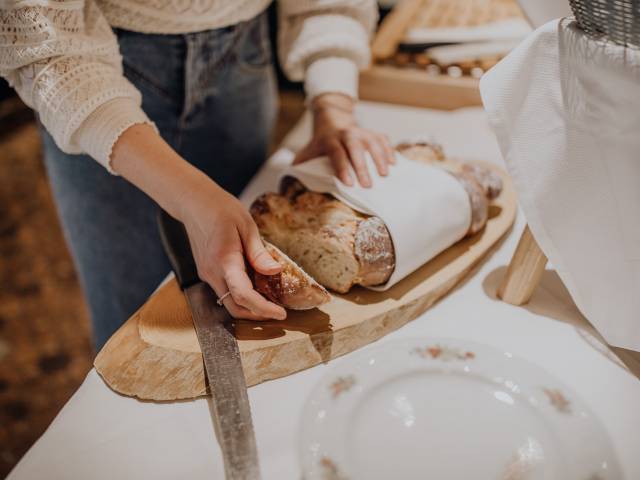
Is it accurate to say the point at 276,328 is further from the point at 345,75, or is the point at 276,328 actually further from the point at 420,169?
the point at 345,75

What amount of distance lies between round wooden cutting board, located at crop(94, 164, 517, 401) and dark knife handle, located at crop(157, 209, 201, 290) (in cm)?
4

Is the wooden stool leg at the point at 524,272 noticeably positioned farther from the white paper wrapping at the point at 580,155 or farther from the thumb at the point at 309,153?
the thumb at the point at 309,153

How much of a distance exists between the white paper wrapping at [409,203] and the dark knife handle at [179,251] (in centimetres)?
21

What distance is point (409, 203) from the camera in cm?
84

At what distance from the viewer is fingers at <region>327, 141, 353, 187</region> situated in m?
0.89

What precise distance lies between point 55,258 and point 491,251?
184 cm

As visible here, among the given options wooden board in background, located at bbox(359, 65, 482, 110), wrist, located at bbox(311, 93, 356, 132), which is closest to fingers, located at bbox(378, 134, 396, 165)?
wrist, located at bbox(311, 93, 356, 132)

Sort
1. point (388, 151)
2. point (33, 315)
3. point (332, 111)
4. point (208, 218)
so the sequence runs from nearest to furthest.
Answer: point (208, 218) → point (388, 151) → point (332, 111) → point (33, 315)

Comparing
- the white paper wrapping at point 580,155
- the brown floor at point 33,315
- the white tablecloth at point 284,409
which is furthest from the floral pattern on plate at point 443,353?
the brown floor at point 33,315

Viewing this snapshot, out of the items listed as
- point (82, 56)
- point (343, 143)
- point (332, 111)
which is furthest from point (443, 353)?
point (82, 56)

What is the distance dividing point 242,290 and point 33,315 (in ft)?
5.18

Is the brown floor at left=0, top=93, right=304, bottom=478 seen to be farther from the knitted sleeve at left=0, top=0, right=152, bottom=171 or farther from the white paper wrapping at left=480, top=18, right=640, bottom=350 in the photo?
the white paper wrapping at left=480, top=18, right=640, bottom=350

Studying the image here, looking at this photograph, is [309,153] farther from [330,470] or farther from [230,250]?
[330,470]

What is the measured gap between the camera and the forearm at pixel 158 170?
2.44ft
